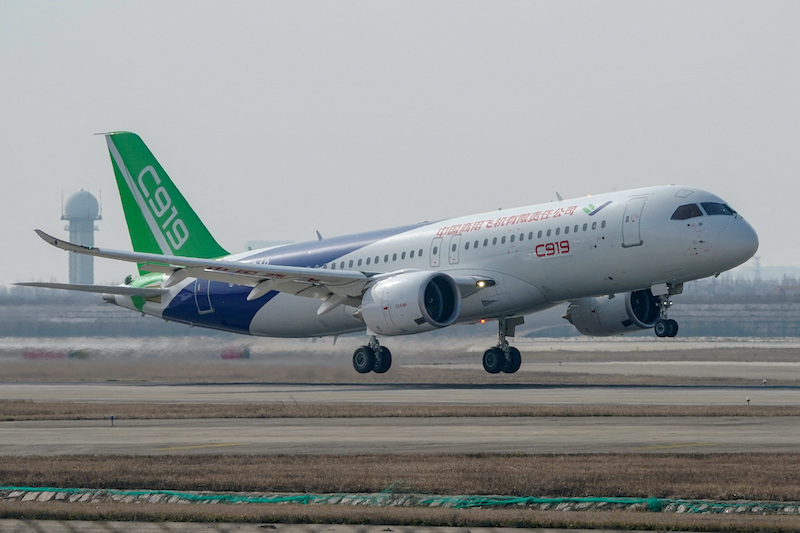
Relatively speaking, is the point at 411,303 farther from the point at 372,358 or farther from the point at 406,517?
the point at 406,517

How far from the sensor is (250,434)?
958 inches

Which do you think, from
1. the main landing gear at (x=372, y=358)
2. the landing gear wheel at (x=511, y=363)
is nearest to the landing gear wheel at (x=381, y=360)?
the main landing gear at (x=372, y=358)

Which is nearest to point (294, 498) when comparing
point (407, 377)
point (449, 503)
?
point (449, 503)

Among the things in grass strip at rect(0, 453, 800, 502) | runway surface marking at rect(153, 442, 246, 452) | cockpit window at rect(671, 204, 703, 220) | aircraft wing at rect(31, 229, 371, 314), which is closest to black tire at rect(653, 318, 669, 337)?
cockpit window at rect(671, 204, 703, 220)

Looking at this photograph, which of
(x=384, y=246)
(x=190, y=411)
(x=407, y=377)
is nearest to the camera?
(x=190, y=411)

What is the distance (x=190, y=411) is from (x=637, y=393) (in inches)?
522

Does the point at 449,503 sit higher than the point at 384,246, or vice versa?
the point at 384,246

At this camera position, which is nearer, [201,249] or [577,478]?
[577,478]

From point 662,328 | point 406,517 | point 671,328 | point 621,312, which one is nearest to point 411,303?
point 662,328

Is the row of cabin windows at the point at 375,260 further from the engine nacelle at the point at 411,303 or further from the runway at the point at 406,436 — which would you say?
the runway at the point at 406,436

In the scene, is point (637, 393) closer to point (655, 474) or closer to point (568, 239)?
point (568, 239)

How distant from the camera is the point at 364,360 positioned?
→ 147 feet

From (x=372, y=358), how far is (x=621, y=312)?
9.48 m

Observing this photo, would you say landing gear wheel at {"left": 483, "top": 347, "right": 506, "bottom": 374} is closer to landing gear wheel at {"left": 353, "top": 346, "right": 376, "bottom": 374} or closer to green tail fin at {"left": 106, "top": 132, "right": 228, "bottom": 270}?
landing gear wheel at {"left": 353, "top": 346, "right": 376, "bottom": 374}
